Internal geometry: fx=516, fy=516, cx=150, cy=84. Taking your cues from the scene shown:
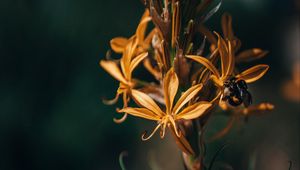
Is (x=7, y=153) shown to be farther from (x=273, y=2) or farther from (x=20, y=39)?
(x=273, y=2)

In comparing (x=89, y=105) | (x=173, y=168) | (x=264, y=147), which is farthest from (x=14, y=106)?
(x=264, y=147)

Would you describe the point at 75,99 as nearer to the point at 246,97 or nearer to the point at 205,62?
the point at 246,97

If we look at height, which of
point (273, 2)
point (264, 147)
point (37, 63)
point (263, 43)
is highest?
point (37, 63)

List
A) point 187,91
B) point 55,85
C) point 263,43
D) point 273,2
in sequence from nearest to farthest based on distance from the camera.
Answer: point 187,91
point 55,85
point 273,2
point 263,43

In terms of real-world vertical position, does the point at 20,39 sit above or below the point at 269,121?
above

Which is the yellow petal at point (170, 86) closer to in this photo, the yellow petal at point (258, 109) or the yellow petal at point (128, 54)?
the yellow petal at point (128, 54)

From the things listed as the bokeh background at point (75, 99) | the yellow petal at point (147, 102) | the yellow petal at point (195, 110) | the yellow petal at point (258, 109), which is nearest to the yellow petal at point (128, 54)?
the yellow petal at point (147, 102)

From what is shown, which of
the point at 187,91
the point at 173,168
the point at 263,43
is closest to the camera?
the point at 187,91
